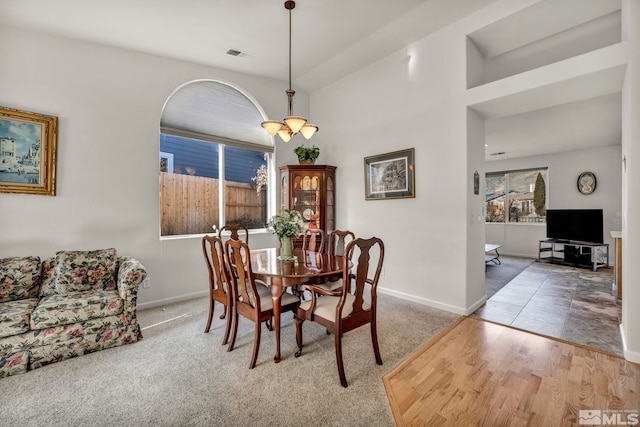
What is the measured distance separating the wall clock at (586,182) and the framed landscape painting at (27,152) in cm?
963

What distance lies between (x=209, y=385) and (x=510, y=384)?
6.98ft

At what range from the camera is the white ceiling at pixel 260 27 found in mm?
2836

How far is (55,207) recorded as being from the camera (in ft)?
10.2

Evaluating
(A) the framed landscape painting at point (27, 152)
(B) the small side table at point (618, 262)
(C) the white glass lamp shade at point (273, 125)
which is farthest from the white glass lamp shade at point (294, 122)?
(B) the small side table at point (618, 262)

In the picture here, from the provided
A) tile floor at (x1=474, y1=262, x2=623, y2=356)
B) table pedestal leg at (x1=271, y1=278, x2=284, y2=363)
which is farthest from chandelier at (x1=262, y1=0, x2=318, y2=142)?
tile floor at (x1=474, y1=262, x2=623, y2=356)

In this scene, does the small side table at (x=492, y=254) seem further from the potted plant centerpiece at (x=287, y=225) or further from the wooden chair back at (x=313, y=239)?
the potted plant centerpiece at (x=287, y=225)

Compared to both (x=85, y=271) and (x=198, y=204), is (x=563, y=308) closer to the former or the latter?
(x=198, y=204)

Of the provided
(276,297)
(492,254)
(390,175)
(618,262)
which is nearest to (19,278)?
(276,297)

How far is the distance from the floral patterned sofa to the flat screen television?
27.3 feet

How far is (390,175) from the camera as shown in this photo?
401 cm

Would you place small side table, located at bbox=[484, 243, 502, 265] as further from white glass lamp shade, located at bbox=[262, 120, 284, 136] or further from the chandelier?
white glass lamp shade, located at bbox=[262, 120, 284, 136]

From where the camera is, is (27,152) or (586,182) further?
(586,182)

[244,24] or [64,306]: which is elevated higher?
[244,24]

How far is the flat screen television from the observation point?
623 cm
